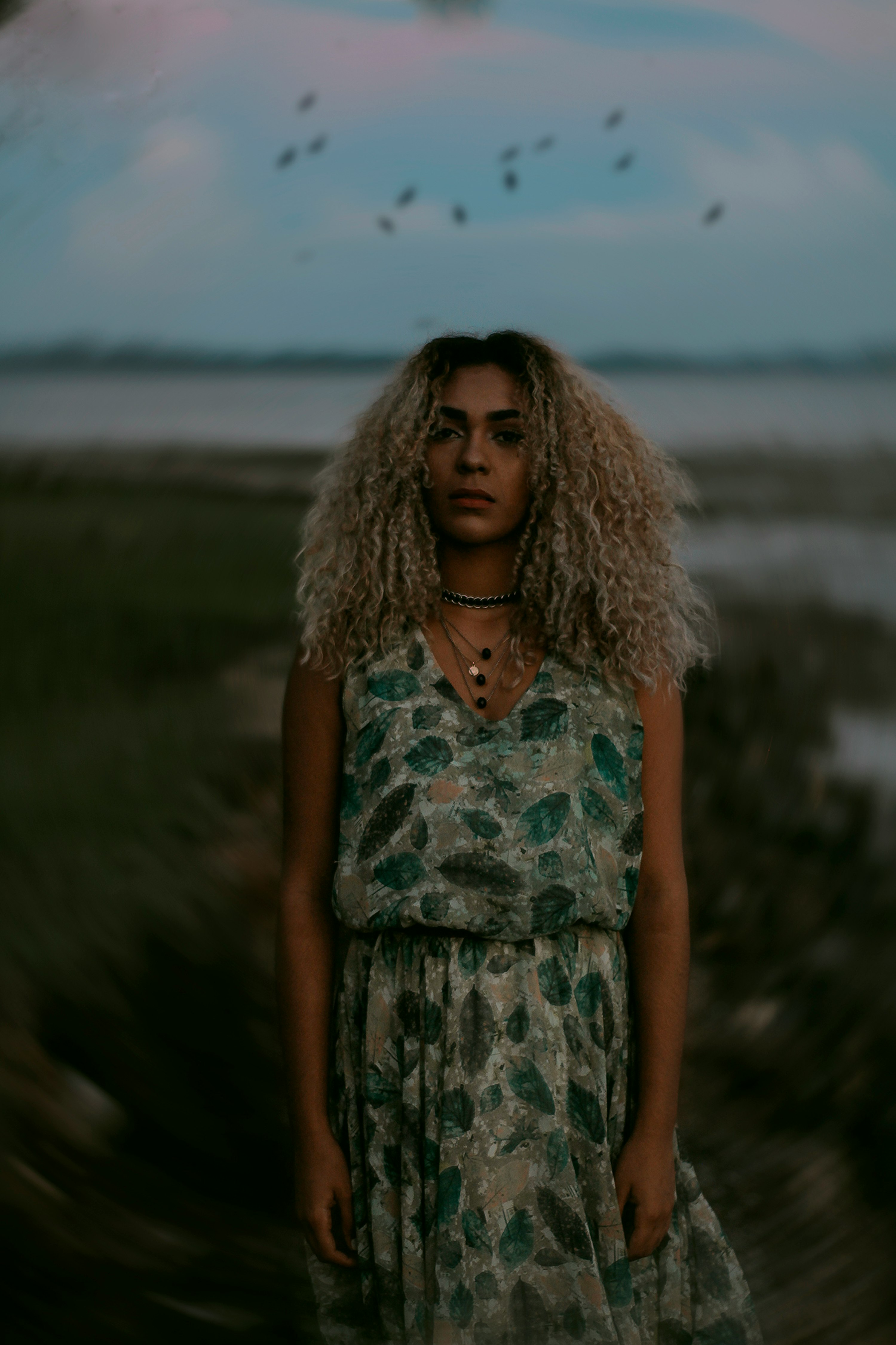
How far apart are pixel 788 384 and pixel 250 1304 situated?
0.93 meters

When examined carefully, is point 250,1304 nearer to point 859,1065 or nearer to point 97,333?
point 859,1065

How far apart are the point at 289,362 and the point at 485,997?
664 millimetres

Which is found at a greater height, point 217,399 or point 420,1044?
point 217,399

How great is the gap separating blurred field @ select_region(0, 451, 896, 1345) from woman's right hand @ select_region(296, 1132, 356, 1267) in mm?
319

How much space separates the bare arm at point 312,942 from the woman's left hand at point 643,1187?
6.1 inches

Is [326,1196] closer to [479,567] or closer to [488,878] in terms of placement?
[488,878]

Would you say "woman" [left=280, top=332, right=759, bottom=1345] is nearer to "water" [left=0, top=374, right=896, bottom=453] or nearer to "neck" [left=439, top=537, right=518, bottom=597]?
"neck" [left=439, top=537, right=518, bottom=597]

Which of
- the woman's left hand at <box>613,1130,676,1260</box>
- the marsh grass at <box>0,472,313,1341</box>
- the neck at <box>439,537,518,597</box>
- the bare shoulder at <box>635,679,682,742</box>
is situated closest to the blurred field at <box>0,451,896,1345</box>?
the marsh grass at <box>0,472,313,1341</box>

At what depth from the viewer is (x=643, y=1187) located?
0.65 meters

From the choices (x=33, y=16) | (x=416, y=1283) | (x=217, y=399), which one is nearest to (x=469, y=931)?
(x=416, y=1283)

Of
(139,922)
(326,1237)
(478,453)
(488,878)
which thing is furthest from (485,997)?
(139,922)

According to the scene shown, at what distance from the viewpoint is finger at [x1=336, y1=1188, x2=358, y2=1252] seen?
65cm

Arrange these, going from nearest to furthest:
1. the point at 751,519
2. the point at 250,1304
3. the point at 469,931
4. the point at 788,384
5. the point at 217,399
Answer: the point at 469,931
the point at 250,1304
the point at 788,384
the point at 217,399
the point at 751,519

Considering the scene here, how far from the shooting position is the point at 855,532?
1.24m
